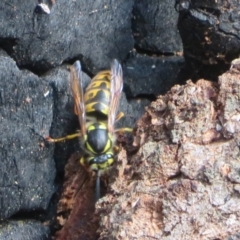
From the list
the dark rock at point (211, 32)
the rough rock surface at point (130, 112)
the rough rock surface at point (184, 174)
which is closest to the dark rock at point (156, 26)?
the rough rock surface at point (130, 112)

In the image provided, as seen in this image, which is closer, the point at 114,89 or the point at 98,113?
the point at 114,89

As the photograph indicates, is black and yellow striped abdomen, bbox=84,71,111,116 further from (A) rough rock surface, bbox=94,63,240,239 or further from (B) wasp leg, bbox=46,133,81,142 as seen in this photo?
(A) rough rock surface, bbox=94,63,240,239

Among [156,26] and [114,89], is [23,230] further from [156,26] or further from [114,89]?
[156,26]

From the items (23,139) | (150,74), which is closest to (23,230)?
(23,139)

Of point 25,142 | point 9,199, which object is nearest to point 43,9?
point 25,142

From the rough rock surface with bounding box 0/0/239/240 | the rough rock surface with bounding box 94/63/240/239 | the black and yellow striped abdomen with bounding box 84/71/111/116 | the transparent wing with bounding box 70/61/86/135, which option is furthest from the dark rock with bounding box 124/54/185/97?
the rough rock surface with bounding box 94/63/240/239
